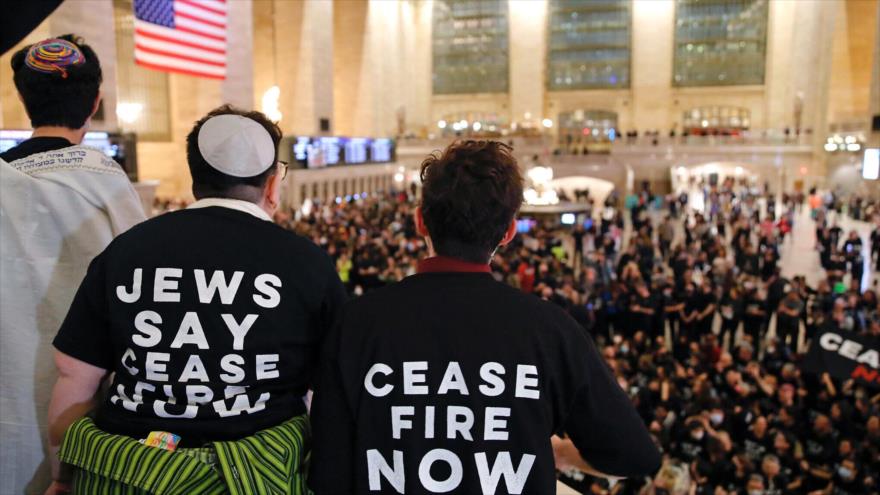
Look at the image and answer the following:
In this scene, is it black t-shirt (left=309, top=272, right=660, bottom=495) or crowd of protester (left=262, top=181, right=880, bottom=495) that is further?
crowd of protester (left=262, top=181, right=880, bottom=495)

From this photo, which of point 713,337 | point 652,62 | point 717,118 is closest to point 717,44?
point 652,62

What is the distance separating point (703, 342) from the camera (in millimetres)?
10281

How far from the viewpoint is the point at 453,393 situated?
164 cm

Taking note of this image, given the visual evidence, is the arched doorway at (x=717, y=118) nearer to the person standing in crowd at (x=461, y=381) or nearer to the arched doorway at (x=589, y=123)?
the arched doorway at (x=589, y=123)

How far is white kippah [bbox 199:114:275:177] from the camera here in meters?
1.87

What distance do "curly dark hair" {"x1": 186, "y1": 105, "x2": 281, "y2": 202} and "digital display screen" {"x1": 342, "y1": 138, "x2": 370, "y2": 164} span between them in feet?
91.1

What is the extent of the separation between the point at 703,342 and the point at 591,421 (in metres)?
9.29

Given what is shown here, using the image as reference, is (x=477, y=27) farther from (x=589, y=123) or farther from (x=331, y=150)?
(x=331, y=150)

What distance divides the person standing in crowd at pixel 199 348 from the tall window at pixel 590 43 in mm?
49895

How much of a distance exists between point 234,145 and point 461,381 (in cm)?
86

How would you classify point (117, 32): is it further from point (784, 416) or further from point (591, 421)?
point (591, 421)

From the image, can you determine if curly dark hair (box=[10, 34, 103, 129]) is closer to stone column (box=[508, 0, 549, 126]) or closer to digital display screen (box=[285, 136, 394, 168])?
digital display screen (box=[285, 136, 394, 168])

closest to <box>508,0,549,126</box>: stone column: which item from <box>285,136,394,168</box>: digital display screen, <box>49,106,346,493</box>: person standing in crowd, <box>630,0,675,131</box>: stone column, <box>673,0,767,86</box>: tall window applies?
<box>630,0,675,131</box>: stone column

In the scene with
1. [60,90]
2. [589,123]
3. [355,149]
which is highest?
[589,123]
